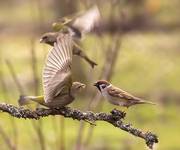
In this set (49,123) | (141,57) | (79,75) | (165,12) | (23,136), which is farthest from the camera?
(165,12)

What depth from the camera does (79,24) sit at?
2.52m

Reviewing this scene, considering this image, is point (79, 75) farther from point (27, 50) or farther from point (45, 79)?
point (45, 79)

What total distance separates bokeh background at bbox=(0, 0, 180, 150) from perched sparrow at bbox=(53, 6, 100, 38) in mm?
863

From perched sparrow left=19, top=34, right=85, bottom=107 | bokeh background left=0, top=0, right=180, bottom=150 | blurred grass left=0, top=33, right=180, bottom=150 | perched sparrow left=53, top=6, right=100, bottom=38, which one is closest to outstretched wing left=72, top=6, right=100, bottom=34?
perched sparrow left=53, top=6, right=100, bottom=38

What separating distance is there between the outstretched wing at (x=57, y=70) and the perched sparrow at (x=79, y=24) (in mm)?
360

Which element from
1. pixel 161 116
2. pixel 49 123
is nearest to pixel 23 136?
pixel 49 123

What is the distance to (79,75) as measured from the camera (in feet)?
34.4

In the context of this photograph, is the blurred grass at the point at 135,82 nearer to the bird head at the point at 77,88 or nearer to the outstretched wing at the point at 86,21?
the outstretched wing at the point at 86,21

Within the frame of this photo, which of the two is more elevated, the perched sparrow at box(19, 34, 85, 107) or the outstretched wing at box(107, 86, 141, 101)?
the perched sparrow at box(19, 34, 85, 107)

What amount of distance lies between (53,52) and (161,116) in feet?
24.3

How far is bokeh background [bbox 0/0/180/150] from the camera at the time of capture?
7.30 meters

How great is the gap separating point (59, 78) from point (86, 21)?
0.68m

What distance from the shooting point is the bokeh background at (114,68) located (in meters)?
7.30

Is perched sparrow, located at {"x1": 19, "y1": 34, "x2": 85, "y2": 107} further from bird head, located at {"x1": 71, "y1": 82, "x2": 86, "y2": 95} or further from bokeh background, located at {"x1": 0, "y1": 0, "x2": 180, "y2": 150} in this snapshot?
bokeh background, located at {"x1": 0, "y1": 0, "x2": 180, "y2": 150}
